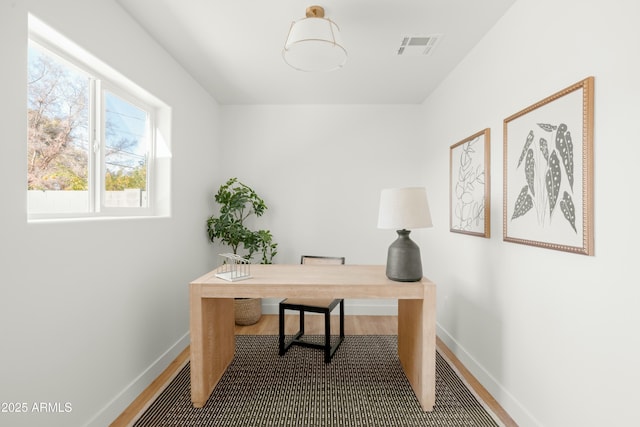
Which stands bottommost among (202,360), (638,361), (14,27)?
(202,360)

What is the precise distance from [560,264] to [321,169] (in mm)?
2771

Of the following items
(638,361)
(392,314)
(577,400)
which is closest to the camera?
(638,361)

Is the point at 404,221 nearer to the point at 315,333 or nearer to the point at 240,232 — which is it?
the point at 315,333

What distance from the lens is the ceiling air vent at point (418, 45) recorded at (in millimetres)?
2385

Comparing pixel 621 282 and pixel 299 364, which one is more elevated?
pixel 621 282

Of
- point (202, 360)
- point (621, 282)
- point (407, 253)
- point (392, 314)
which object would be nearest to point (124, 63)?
point (202, 360)

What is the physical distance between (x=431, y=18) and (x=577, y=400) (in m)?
2.30

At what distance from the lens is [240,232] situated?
3.52 meters

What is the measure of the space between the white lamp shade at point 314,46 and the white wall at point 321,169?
5.48 ft

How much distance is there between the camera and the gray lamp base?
2.11 metres

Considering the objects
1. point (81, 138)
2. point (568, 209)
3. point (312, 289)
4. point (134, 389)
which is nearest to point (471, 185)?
point (568, 209)

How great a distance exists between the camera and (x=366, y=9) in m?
2.04

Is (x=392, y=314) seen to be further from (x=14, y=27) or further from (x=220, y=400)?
(x=14, y=27)

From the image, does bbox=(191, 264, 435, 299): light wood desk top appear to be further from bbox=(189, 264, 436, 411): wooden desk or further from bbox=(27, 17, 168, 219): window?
bbox=(27, 17, 168, 219): window
